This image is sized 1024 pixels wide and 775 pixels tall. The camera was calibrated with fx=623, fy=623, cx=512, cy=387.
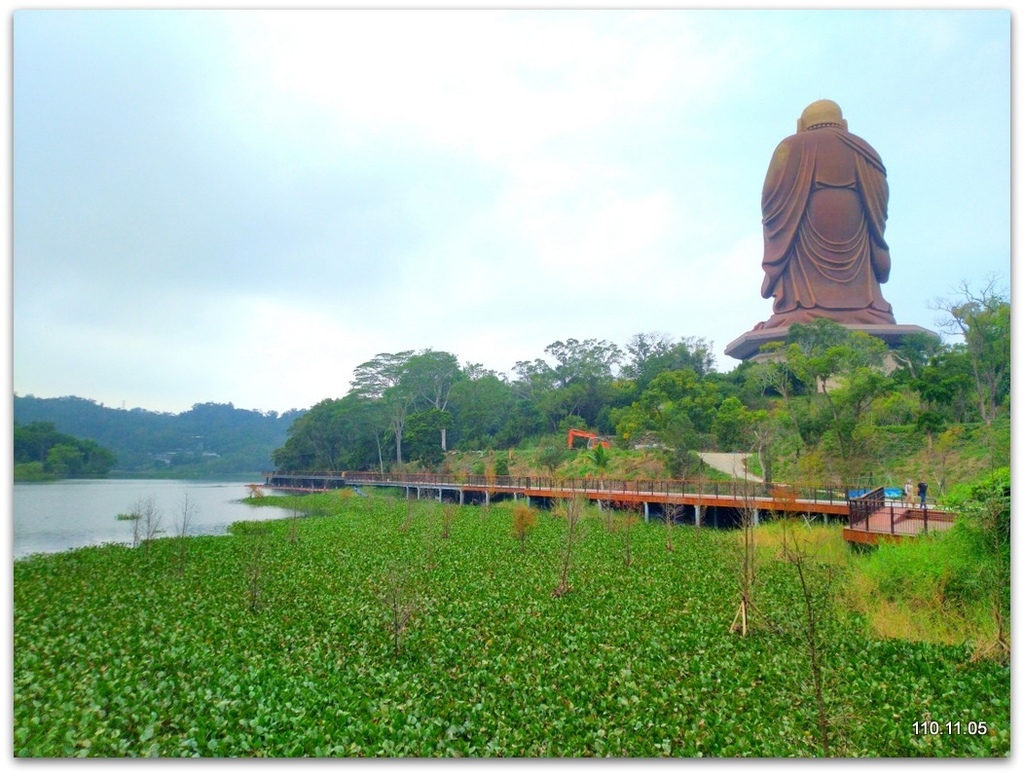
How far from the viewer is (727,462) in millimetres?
20516

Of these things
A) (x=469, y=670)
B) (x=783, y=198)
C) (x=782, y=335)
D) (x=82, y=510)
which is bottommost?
(x=469, y=670)

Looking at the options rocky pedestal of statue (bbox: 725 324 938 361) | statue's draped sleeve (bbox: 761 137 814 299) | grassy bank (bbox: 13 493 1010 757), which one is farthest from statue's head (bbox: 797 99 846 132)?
grassy bank (bbox: 13 493 1010 757)

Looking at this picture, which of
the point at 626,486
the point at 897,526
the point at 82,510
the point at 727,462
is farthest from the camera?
the point at 727,462

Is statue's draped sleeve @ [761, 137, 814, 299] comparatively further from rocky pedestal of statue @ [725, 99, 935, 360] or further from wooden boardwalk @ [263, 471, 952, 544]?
wooden boardwalk @ [263, 471, 952, 544]

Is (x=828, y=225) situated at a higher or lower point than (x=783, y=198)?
lower

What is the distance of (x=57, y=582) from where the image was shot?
666cm

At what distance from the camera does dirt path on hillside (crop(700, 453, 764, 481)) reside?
64.9 ft

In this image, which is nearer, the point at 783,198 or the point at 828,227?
the point at 828,227

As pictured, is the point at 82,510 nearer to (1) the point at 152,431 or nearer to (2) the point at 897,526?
(1) the point at 152,431

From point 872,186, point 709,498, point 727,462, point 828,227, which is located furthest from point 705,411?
point 872,186

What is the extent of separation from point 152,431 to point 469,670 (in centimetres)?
597

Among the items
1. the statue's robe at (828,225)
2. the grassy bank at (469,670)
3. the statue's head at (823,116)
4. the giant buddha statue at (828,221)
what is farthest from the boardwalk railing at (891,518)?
the statue's head at (823,116)

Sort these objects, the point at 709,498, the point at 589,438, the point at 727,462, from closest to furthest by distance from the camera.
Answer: the point at 709,498
the point at 727,462
the point at 589,438

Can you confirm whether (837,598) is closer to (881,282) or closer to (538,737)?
(538,737)
